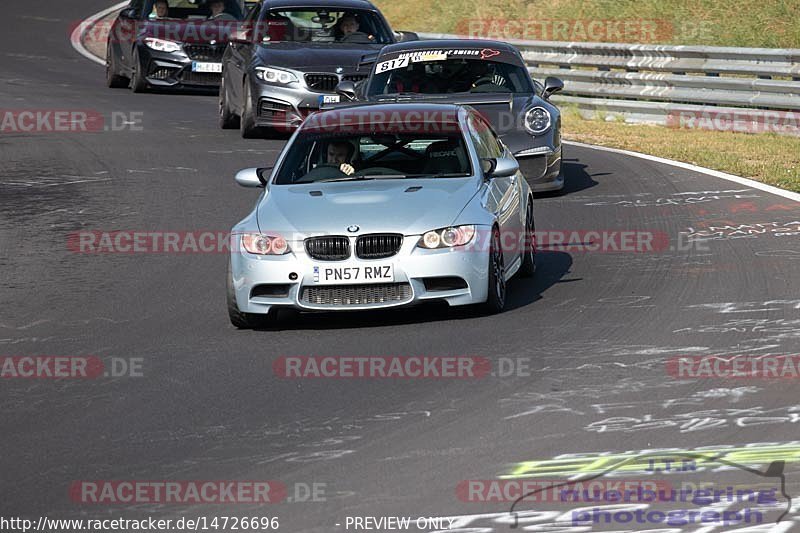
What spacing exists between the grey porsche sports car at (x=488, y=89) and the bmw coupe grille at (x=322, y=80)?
9.88ft

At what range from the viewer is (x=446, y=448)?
6918mm

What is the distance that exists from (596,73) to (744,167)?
674 cm

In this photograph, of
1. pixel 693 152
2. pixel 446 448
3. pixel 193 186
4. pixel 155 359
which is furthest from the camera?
pixel 693 152

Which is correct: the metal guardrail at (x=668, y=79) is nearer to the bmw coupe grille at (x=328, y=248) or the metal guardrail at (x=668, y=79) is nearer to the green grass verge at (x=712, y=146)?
the green grass verge at (x=712, y=146)

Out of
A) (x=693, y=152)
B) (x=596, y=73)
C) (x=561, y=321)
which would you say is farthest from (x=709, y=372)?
(x=596, y=73)

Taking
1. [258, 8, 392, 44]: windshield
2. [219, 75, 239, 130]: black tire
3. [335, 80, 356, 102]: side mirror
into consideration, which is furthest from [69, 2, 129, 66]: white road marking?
[335, 80, 356, 102]: side mirror

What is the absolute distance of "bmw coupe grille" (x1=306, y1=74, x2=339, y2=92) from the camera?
1969 cm

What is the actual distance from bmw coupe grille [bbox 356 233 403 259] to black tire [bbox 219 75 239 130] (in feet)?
38.9

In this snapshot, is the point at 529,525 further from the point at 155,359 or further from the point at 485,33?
the point at 485,33

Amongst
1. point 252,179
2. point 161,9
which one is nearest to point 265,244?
point 252,179

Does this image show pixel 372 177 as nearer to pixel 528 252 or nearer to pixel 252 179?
A: pixel 252 179

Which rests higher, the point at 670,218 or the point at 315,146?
the point at 315,146

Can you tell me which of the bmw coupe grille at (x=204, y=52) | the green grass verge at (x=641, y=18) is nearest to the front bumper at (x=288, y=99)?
the bmw coupe grille at (x=204, y=52)

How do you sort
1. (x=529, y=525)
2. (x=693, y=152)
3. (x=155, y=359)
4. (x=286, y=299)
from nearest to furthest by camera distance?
(x=529, y=525), (x=155, y=359), (x=286, y=299), (x=693, y=152)
